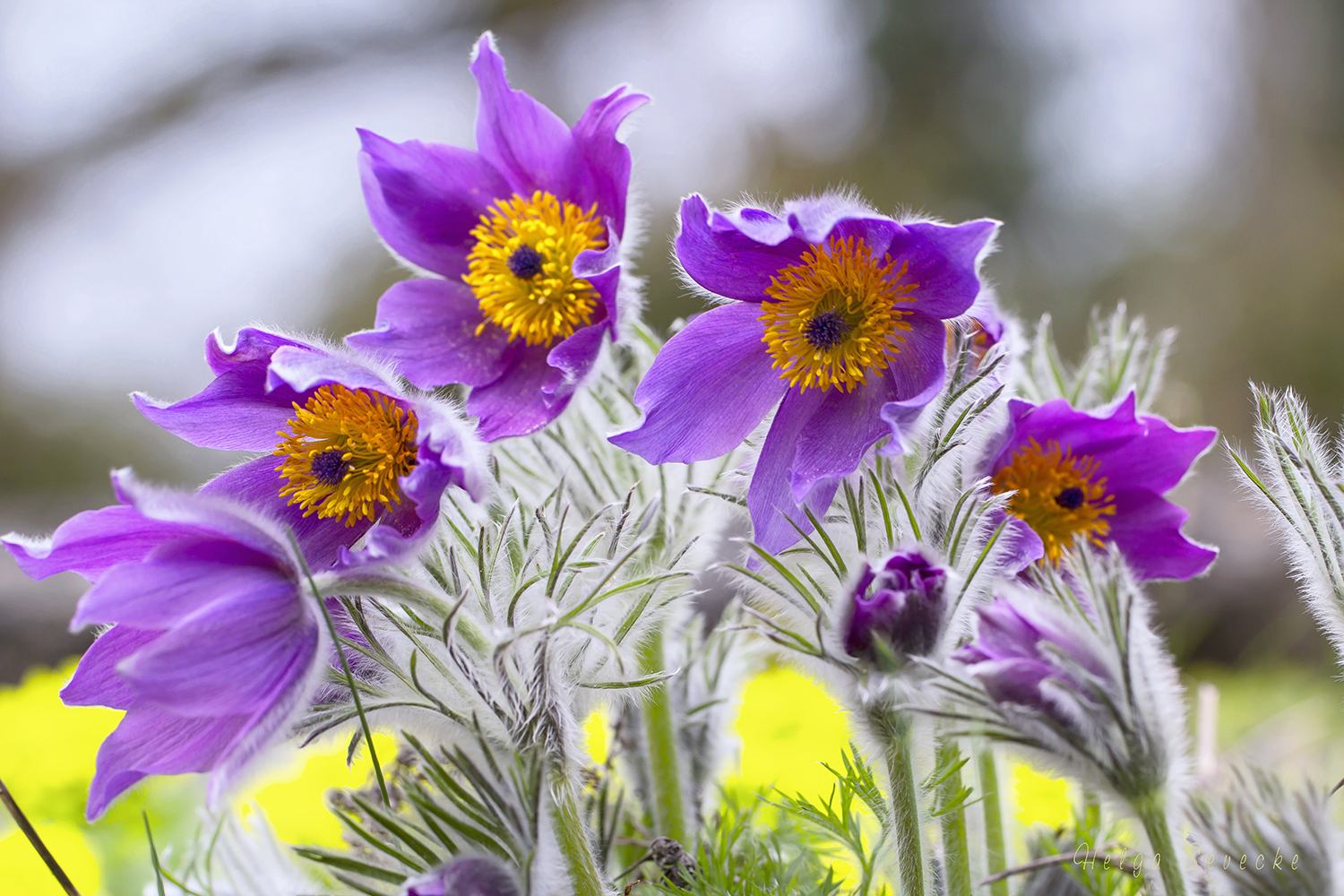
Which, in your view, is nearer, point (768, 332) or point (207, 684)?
point (207, 684)

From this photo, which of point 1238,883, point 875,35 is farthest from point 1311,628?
point 875,35

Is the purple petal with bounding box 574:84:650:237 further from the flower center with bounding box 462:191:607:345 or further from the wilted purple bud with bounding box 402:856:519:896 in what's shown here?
the wilted purple bud with bounding box 402:856:519:896

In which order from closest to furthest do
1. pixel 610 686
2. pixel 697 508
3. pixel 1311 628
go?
pixel 610 686 → pixel 697 508 → pixel 1311 628

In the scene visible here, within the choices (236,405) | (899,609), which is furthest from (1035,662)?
(236,405)

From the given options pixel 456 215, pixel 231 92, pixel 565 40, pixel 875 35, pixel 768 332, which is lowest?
pixel 768 332

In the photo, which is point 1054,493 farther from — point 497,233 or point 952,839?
point 497,233

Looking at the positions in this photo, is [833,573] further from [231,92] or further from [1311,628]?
[231,92]

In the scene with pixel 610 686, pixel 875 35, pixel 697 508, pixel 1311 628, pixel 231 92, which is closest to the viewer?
pixel 610 686
